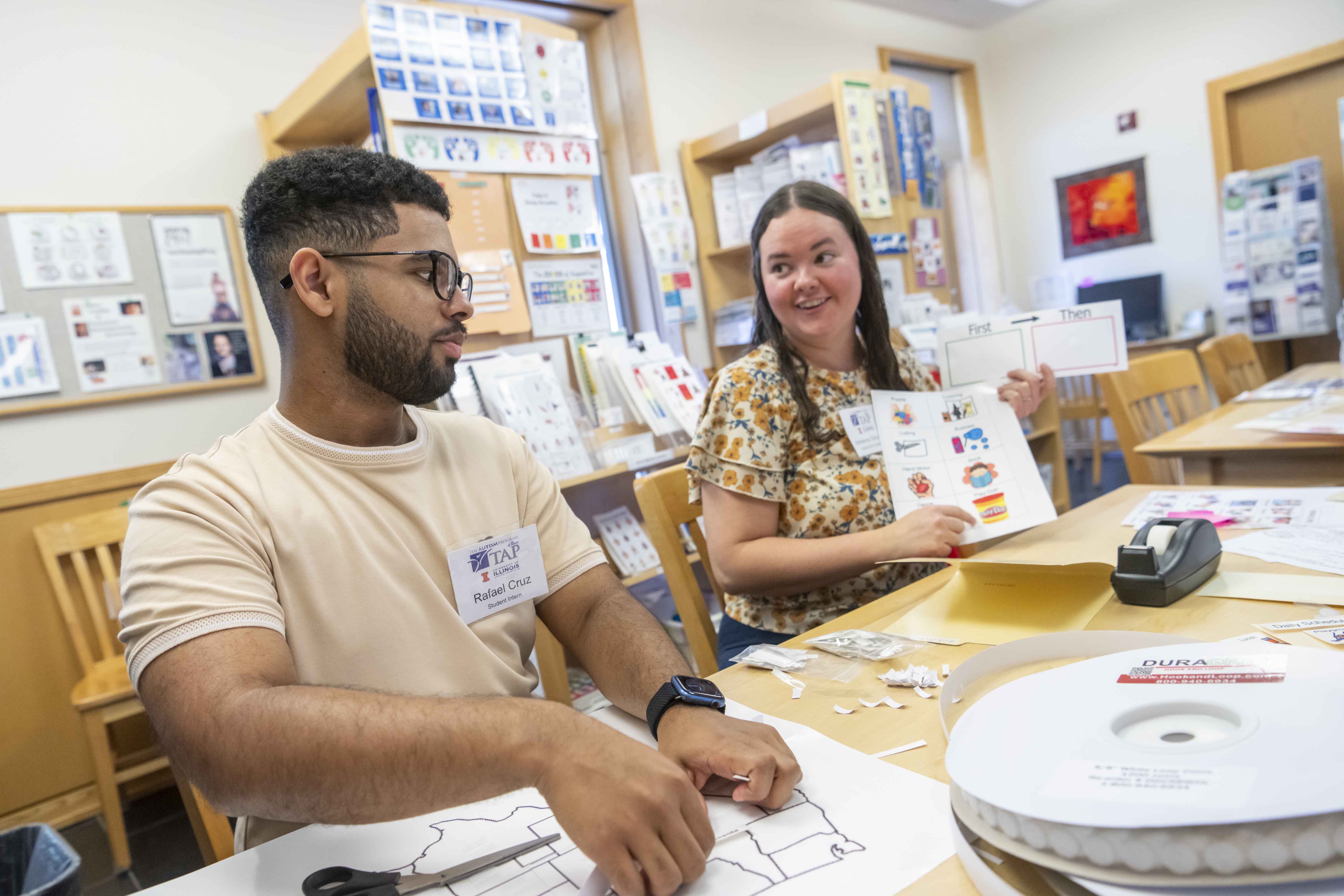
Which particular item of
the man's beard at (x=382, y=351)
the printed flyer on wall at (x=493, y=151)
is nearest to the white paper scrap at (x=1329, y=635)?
the man's beard at (x=382, y=351)

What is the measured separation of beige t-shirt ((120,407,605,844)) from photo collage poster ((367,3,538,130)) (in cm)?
174

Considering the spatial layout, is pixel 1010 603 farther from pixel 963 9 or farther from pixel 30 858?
pixel 963 9

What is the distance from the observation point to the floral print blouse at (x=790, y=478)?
1.53m

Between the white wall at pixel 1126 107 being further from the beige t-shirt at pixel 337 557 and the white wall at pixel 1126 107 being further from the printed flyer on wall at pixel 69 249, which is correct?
the beige t-shirt at pixel 337 557

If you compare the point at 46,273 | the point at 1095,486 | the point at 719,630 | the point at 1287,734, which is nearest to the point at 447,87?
the point at 46,273

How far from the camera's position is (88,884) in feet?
7.43

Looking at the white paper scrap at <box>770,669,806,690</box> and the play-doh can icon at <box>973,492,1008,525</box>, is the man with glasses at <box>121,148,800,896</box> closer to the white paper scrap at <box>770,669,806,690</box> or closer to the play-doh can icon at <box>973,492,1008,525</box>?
the white paper scrap at <box>770,669,806,690</box>

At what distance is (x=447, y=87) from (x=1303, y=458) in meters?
2.54

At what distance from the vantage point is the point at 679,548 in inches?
58.0

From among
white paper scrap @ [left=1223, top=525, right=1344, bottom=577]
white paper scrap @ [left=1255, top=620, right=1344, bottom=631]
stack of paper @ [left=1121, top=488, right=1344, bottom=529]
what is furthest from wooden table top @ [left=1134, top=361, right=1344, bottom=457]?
white paper scrap @ [left=1255, top=620, right=1344, bottom=631]

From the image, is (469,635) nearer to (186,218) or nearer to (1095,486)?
(186,218)

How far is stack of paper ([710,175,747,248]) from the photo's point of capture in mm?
3861

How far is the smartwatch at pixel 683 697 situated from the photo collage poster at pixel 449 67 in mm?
2230

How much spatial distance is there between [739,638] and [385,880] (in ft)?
3.33
